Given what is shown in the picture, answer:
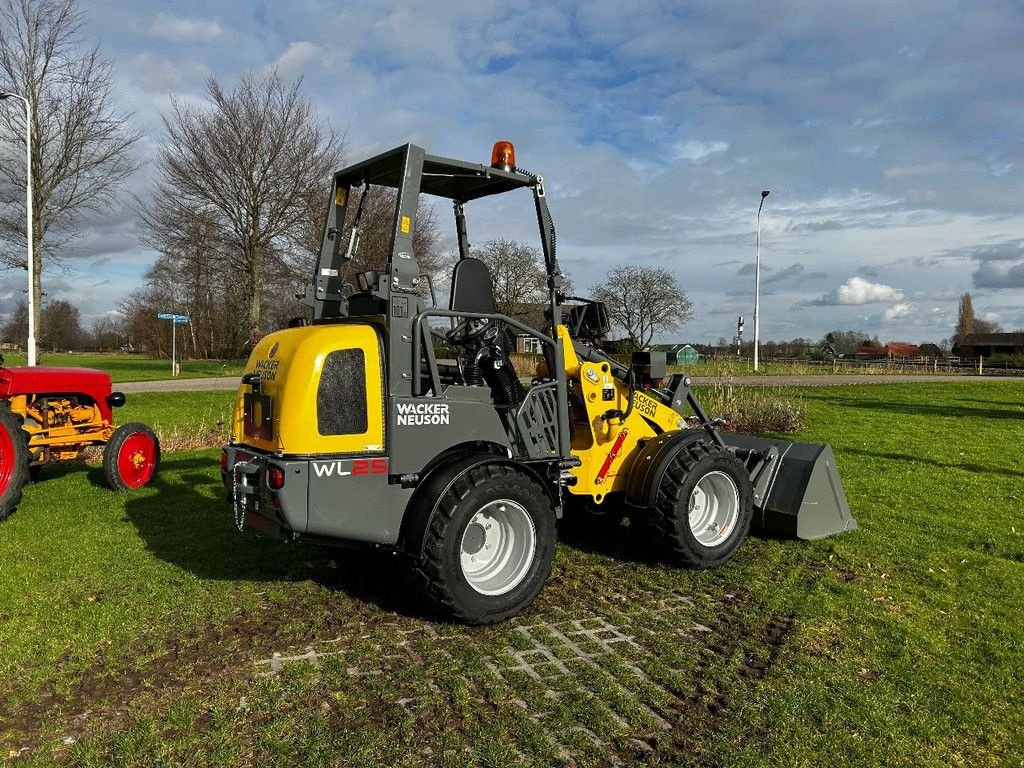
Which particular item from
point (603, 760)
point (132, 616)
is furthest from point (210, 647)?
point (603, 760)

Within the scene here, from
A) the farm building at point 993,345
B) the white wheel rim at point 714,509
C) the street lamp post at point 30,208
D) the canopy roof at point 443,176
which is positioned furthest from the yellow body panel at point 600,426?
the farm building at point 993,345

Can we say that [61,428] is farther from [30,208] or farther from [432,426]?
[30,208]

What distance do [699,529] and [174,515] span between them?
4.99 m

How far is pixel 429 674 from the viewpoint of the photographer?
3.84m

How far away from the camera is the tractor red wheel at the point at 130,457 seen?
8.41 meters

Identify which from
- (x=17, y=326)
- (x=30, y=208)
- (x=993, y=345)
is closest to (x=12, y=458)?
(x=30, y=208)

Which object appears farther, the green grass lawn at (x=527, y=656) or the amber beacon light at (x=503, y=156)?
the amber beacon light at (x=503, y=156)

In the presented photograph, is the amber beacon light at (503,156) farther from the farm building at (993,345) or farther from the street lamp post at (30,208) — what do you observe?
the farm building at (993,345)

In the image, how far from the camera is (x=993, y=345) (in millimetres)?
70875

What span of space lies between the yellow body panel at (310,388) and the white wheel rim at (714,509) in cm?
270

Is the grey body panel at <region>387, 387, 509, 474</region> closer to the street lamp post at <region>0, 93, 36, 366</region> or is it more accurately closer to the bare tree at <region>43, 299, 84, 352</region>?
the street lamp post at <region>0, 93, 36, 366</region>

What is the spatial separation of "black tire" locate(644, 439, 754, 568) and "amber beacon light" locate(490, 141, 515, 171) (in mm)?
2350

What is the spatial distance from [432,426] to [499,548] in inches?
36.9

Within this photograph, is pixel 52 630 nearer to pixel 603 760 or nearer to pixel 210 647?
pixel 210 647
